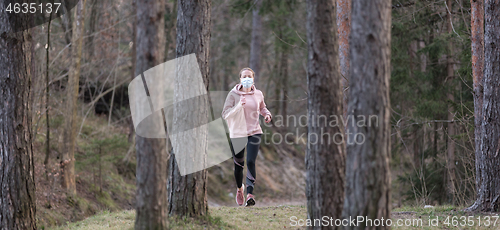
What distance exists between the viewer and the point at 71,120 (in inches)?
418

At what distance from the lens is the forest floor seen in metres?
5.76

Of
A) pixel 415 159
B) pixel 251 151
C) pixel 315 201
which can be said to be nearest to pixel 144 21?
pixel 315 201

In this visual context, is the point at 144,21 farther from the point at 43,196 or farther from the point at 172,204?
the point at 43,196

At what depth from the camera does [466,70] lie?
10695mm

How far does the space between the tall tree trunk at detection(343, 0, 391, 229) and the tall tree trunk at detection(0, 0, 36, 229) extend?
4491 mm

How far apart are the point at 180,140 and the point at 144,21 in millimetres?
1855

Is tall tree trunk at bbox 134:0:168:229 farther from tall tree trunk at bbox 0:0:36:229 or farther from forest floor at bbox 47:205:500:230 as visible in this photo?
tall tree trunk at bbox 0:0:36:229

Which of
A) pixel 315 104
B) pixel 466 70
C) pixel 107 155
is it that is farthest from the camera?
pixel 107 155

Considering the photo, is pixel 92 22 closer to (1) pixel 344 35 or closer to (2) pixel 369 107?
(1) pixel 344 35

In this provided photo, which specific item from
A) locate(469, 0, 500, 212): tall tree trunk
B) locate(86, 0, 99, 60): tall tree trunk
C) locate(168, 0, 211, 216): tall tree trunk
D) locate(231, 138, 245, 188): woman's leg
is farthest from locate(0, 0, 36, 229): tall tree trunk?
locate(86, 0, 99, 60): tall tree trunk

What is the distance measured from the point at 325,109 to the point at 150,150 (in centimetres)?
179

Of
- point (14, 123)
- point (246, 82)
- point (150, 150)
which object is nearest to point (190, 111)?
point (150, 150)

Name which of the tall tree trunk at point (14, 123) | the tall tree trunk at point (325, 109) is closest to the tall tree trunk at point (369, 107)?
the tall tree trunk at point (325, 109)

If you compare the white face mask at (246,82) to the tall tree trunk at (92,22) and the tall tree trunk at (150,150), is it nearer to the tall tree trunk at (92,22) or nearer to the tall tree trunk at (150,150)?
the tall tree trunk at (150,150)
